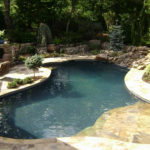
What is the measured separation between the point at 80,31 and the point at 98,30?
2215 millimetres

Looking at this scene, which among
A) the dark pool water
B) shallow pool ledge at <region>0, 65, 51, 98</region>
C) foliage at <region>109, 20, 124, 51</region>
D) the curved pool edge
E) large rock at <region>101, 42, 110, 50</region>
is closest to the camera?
the curved pool edge

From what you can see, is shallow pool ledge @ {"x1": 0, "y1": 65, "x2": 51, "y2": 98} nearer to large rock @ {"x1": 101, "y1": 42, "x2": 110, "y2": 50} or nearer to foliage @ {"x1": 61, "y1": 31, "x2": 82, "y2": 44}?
foliage @ {"x1": 61, "y1": 31, "x2": 82, "y2": 44}

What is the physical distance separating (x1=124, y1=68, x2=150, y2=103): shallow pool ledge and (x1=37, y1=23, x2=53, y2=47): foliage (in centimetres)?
984

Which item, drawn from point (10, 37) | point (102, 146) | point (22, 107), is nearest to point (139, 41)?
point (10, 37)

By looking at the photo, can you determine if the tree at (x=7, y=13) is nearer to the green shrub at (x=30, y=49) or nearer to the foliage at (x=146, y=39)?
the green shrub at (x=30, y=49)

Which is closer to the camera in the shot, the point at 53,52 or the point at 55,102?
the point at 55,102

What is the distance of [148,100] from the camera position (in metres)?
9.77

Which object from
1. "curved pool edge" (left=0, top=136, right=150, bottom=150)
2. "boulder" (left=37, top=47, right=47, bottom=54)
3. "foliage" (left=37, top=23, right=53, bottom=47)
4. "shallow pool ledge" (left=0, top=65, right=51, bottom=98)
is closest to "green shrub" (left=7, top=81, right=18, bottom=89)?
"shallow pool ledge" (left=0, top=65, right=51, bottom=98)

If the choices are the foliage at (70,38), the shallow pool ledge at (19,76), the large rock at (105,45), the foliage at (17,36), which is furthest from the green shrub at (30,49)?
the large rock at (105,45)

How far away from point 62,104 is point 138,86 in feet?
15.5

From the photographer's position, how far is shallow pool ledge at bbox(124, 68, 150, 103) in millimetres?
10288

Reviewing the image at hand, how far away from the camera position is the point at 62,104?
9.97 m

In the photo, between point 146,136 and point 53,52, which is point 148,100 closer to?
point 146,136

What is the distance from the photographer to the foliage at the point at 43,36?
20.1 m
